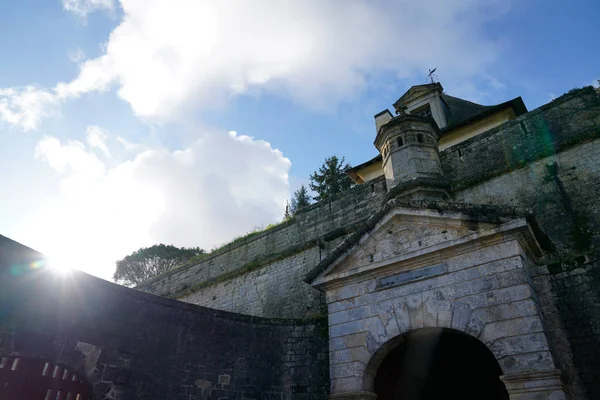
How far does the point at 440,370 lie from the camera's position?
→ 873 centimetres

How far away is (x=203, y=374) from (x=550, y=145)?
829 centimetres

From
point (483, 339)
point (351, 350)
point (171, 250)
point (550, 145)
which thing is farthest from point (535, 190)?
point (171, 250)

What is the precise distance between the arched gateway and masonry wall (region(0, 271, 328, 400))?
1.57 metres

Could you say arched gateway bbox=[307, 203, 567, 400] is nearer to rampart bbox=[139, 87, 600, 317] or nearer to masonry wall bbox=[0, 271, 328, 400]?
masonry wall bbox=[0, 271, 328, 400]

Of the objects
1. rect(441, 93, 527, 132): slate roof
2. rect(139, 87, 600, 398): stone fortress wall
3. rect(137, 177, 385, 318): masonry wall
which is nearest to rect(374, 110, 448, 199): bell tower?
rect(139, 87, 600, 398): stone fortress wall

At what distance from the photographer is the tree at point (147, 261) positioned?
109ft

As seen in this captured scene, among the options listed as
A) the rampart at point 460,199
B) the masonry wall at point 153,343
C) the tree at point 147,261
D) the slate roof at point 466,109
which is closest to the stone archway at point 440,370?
the masonry wall at point 153,343

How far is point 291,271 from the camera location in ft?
39.2

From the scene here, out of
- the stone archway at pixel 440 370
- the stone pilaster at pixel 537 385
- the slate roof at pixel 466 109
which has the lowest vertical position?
the stone pilaster at pixel 537 385

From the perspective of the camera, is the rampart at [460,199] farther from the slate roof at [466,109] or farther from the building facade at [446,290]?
the slate roof at [466,109]

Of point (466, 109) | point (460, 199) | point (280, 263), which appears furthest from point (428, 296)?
point (466, 109)

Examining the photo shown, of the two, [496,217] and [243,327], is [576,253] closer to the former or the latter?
[496,217]

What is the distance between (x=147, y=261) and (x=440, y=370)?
95.7 feet

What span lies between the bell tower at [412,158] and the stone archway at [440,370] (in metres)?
3.00
